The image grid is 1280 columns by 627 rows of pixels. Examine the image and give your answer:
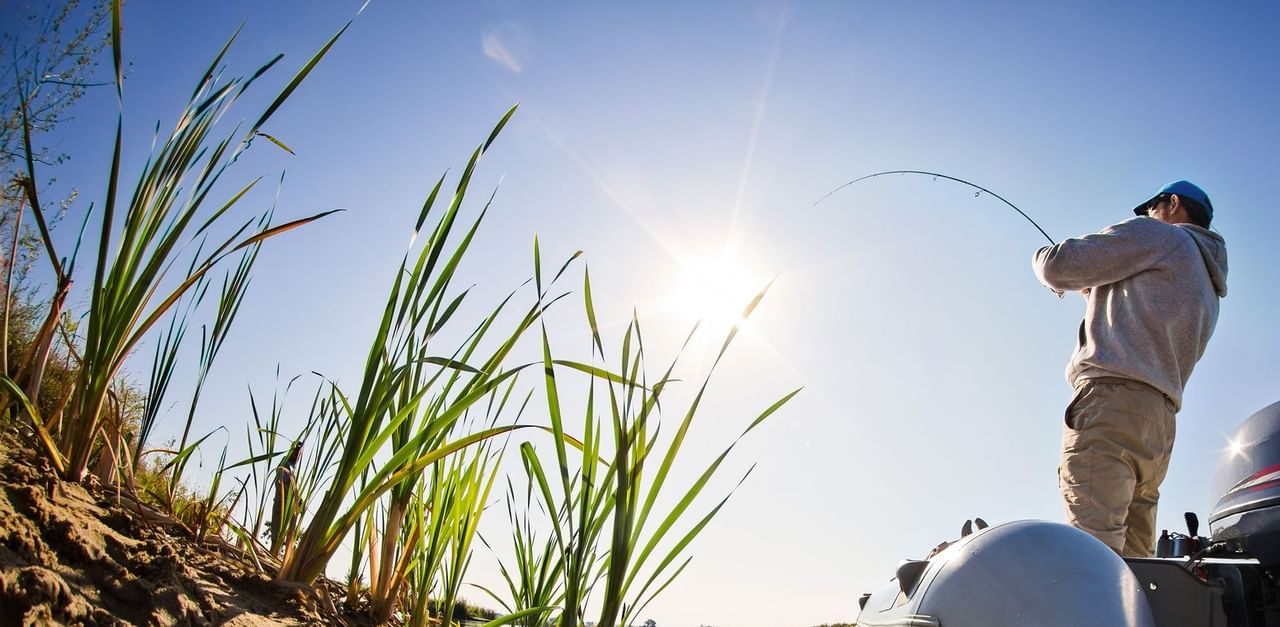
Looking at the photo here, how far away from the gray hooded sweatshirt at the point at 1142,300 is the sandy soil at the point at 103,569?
334 cm

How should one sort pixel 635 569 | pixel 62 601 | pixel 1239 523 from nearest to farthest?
pixel 62 601, pixel 635 569, pixel 1239 523

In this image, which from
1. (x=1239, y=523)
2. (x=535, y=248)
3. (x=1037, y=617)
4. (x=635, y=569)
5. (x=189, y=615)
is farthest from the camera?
(x=1239, y=523)

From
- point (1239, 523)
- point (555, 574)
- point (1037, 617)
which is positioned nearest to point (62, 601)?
point (555, 574)

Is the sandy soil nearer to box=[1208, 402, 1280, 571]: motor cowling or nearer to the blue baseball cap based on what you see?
box=[1208, 402, 1280, 571]: motor cowling

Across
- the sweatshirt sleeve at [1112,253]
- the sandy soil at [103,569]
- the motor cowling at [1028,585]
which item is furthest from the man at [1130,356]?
the sandy soil at [103,569]

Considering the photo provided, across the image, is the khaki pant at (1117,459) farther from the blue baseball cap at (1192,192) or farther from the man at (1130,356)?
the blue baseball cap at (1192,192)

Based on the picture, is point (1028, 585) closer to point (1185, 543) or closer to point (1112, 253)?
point (1185, 543)

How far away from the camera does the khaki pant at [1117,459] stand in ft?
10.1

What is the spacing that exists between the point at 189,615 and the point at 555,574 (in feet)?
2.60

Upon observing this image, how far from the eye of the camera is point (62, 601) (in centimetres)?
85

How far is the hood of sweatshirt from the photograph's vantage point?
360cm

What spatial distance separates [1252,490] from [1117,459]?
753mm

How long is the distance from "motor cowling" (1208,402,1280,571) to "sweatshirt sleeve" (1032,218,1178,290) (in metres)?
0.96

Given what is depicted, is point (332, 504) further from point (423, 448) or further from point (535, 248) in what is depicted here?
point (535, 248)
